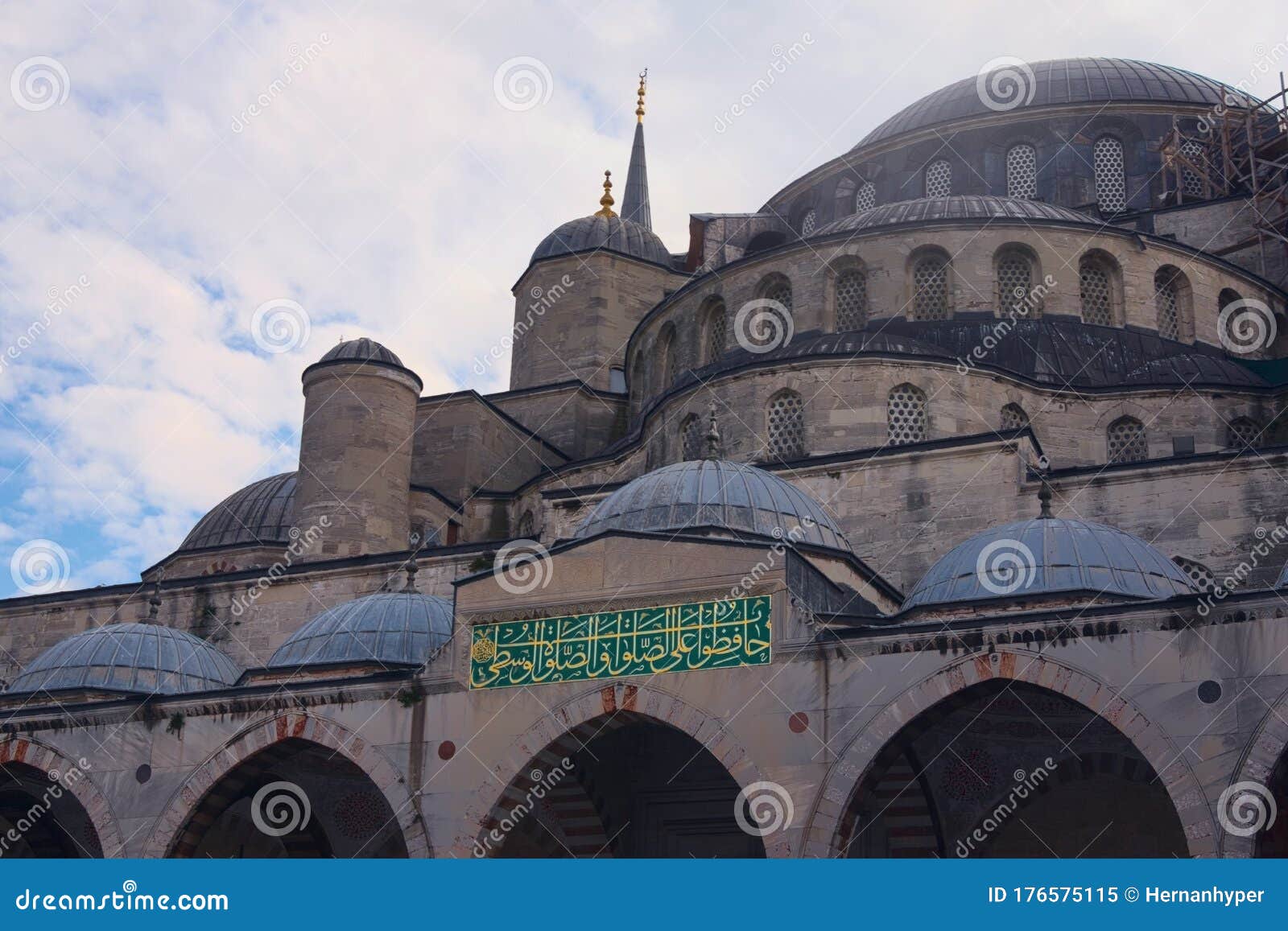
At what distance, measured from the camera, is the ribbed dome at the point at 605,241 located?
3241 centimetres

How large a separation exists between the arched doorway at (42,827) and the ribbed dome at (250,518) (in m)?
6.72

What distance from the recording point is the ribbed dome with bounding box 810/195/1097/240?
76.9 feet

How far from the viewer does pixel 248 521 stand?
2731 cm

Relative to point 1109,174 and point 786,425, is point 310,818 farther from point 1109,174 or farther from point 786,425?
point 1109,174

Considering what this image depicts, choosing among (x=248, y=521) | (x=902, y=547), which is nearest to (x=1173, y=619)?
(x=902, y=547)

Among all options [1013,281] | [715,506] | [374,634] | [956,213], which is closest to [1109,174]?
[956,213]

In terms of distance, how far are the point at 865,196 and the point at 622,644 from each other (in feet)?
55.4

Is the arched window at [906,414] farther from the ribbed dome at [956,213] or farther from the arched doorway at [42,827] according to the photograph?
the arched doorway at [42,827]

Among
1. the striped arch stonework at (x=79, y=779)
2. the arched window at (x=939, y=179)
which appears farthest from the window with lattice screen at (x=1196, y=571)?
the arched window at (x=939, y=179)

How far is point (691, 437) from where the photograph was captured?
21812 millimetres

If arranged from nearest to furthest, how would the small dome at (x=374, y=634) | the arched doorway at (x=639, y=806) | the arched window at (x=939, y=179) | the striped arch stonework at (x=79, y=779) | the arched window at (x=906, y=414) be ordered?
1. the striped arch stonework at (x=79, y=779)
2. the arched doorway at (x=639, y=806)
3. the small dome at (x=374, y=634)
4. the arched window at (x=906, y=414)
5. the arched window at (x=939, y=179)

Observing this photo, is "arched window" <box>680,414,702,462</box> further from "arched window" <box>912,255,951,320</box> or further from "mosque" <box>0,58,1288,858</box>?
"arched window" <box>912,255,951,320</box>

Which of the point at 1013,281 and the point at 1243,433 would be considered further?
the point at 1013,281

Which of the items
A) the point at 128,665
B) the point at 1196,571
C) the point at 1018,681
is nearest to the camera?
the point at 1018,681
